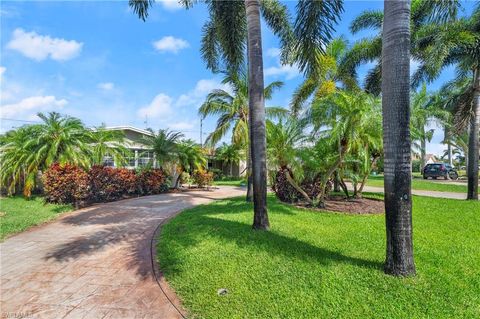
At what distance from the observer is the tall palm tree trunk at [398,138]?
373 cm

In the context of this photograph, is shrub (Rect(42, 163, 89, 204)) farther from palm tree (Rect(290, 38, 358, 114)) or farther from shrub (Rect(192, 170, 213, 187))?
palm tree (Rect(290, 38, 358, 114))

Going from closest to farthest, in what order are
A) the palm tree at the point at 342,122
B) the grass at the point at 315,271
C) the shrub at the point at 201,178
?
the grass at the point at 315,271
the palm tree at the point at 342,122
the shrub at the point at 201,178

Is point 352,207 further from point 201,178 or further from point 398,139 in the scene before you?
point 201,178

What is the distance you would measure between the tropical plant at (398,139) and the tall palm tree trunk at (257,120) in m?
2.82

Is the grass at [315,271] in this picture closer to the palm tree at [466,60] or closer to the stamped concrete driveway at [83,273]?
the stamped concrete driveway at [83,273]

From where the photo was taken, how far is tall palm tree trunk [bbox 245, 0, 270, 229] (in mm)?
6242

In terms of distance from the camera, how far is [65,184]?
10.4 meters

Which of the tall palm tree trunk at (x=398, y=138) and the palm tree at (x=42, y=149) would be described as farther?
the palm tree at (x=42, y=149)

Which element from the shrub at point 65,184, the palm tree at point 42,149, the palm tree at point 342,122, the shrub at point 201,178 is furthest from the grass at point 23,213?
the palm tree at point 342,122

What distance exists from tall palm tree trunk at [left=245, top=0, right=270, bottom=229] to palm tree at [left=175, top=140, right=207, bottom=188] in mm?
11024

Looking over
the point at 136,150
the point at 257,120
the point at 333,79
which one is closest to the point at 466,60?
the point at 333,79

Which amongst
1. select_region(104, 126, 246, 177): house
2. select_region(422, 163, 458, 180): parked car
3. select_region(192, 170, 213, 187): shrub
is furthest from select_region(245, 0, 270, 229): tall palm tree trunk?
select_region(422, 163, 458, 180): parked car

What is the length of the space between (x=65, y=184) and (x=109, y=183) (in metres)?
1.89

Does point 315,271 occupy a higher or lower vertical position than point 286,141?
lower
